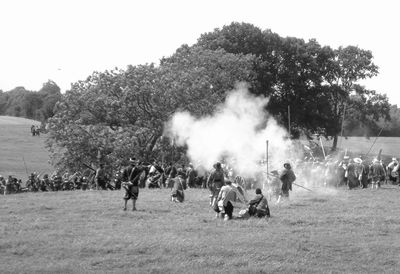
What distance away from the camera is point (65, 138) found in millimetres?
46531

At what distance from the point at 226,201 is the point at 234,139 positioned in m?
11.8

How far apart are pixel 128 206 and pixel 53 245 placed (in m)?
8.76

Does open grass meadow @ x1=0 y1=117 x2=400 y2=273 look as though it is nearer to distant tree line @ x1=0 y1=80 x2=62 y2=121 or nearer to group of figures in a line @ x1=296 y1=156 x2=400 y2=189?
group of figures in a line @ x1=296 y1=156 x2=400 y2=189

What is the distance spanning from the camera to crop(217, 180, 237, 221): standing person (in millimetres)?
23203

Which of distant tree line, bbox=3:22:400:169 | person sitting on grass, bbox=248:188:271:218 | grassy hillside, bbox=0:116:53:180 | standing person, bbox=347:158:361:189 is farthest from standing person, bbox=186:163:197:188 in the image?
grassy hillside, bbox=0:116:53:180

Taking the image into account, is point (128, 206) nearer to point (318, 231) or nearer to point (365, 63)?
point (318, 231)

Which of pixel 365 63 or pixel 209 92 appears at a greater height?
pixel 365 63

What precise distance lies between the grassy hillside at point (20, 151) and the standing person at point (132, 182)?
1357 inches

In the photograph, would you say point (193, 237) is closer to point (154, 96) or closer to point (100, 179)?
point (100, 179)

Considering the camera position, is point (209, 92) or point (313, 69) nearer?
point (209, 92)

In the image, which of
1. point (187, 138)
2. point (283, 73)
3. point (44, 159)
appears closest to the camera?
point (187, 138)

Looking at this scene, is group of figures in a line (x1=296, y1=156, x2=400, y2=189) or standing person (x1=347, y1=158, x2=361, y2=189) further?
group of figures in a line (x1=296, y1=156, x2=400, y2=189)

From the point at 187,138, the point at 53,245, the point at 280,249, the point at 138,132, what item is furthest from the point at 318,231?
the point at 138,132

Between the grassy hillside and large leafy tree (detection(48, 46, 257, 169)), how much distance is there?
13.0 metres
